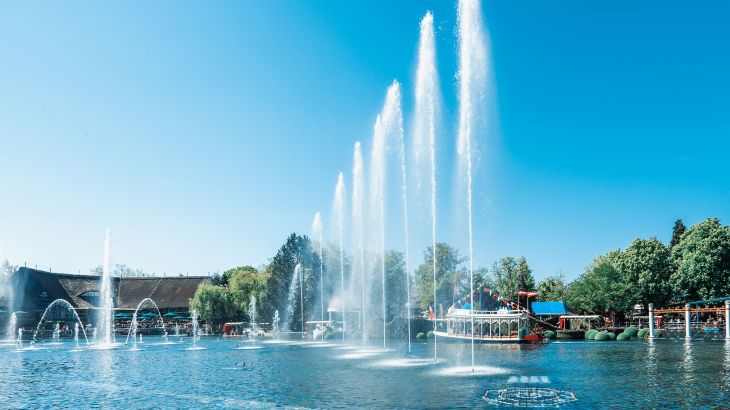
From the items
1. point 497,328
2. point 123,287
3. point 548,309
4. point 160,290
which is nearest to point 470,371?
point 497,328

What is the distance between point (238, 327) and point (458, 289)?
42.9m

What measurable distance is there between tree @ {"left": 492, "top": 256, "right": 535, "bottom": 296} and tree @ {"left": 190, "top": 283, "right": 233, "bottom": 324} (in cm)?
5670

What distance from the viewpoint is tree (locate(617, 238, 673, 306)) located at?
324 ft

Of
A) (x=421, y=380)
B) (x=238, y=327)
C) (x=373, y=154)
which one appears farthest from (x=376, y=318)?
(x=421, y=380)

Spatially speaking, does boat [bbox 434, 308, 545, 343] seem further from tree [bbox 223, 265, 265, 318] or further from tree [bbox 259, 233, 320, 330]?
tree [bbox 223, 265, 265, 318]

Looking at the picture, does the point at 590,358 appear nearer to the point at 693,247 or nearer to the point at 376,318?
the point at 376,318

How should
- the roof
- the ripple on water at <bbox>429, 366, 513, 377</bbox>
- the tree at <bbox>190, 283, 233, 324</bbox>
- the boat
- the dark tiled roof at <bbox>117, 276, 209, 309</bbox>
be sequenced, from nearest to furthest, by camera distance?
the ripple on water at <bbox>429, 366, 513, 377</bbox> → the boat → the roof → the tree at <bbox>190, 283, 233, 324</bbox> → the dark tiled roof at <bbox>117, 276, 209, 309</bbox>

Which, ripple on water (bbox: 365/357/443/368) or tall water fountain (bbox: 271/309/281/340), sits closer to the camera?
ripple on water (bbox: 365/357/443/368)

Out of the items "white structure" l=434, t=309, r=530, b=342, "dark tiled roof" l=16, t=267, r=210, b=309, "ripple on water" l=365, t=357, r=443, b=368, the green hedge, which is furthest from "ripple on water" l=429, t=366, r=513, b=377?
"dark tiled roof" l=16, t=267, r=210, b=309

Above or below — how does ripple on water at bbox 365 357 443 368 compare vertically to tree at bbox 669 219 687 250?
below

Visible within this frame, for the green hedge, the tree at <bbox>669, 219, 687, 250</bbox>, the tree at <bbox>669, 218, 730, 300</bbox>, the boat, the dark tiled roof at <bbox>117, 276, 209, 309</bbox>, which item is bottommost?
the green hedge

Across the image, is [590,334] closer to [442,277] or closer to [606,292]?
[606,292]

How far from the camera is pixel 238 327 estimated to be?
102 m

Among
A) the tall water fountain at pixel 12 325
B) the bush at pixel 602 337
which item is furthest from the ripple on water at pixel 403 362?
the tall water fountain at pixel 12 325
